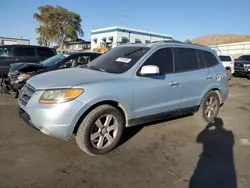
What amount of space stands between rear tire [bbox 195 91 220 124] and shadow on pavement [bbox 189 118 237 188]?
1.35ft

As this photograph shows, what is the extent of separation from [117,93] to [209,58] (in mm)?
2899

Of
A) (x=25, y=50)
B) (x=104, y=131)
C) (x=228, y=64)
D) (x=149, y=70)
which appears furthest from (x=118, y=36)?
(x=104, y=131)

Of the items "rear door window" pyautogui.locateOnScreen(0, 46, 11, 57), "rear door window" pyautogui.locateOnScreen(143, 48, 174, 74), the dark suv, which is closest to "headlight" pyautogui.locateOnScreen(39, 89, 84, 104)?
"rear door window" pyautogui.locateOnScreen(143, 48, 174, 74)

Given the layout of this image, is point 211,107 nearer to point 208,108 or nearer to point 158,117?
point 208,108

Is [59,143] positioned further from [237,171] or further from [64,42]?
[64,42]

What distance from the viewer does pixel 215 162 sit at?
374 centimetres

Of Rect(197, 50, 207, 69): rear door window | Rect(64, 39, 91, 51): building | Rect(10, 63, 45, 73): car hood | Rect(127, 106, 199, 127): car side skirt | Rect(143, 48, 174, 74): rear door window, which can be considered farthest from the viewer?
Rect(64, 39, 91, 51): building

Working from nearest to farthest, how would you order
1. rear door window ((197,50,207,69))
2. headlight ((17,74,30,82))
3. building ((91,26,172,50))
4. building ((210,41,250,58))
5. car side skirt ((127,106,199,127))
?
1. car side skirt ((127,106,199,127))
2. rear door window ((197,50,207,69))
3. headlight ((17,74,30,82))
4. building ((210,41,250,58))
5. building ((91,26,172,50))

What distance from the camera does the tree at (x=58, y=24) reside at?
176 feet

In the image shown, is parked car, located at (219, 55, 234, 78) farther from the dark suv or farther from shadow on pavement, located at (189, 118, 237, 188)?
shadow on pavement, located at (189, 118, 237, 188)

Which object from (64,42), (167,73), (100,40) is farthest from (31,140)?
(64,42)

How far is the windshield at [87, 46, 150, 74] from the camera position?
437cm

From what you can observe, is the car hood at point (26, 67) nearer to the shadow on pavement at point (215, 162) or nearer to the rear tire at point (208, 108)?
the rear tire at point (208, 108)

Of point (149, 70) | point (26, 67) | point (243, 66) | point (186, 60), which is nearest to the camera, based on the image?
point (149, 70)
